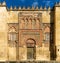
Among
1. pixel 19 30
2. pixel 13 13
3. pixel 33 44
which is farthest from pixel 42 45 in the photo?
pixel 13 13

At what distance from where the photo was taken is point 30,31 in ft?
85.8

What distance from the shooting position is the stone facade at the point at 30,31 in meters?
25.6

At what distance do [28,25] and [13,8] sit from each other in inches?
92.9

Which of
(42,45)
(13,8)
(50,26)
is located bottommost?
Answer: (42,45)

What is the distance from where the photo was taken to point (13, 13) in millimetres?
26547

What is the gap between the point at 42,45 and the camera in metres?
26.0

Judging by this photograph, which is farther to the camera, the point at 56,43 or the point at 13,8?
the point at 13,8

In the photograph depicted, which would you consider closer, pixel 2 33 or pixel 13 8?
pixel 2 33

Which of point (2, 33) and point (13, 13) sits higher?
A: point (13, 13)

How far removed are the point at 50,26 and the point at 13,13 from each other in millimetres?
3917


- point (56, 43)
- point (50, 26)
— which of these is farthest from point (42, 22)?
point (56, 43)

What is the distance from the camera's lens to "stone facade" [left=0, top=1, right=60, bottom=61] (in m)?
25.6

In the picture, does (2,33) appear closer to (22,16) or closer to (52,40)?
(22,16)

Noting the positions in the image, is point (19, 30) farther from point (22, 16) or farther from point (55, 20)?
point (55, 20)
